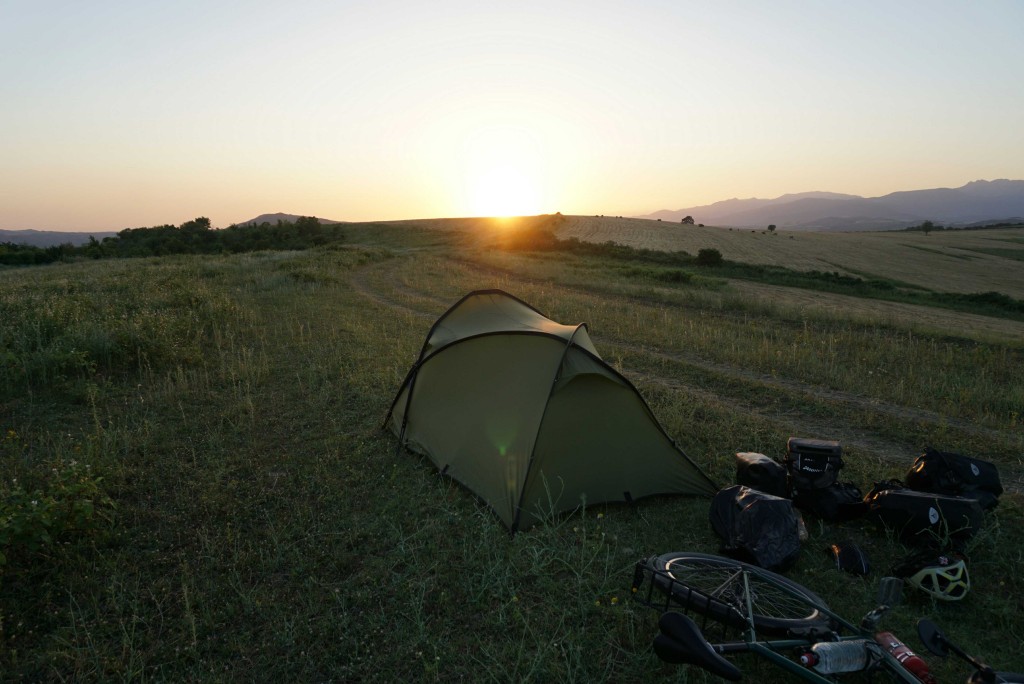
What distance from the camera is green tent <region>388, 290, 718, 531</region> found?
5844 millimetres

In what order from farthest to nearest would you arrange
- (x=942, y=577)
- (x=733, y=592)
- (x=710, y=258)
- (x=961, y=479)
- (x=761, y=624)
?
1. (x=710, y=258)
2. (x=961, y=479)
3. (x=942, y=577)
4. (x=733, y=592)
5. (x=761, y=624)

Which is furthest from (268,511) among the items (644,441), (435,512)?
Answer: (644,441)

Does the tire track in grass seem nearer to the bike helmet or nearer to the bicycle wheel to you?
the bike helmet

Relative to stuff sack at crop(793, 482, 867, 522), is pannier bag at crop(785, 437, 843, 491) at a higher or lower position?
higher

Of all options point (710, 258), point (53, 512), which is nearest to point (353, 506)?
point (53, 512)

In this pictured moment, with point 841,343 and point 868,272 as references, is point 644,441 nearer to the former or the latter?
point 841,343

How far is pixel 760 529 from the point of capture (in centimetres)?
494

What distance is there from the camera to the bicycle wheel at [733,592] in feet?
13.0

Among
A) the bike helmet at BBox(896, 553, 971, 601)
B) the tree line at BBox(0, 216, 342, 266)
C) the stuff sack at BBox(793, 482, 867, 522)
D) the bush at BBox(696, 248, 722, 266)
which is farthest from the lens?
the tree line at BBox(0, 216, 342, 266)

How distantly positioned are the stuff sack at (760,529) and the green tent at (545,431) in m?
0.99

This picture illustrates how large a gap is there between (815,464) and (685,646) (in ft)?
11.6

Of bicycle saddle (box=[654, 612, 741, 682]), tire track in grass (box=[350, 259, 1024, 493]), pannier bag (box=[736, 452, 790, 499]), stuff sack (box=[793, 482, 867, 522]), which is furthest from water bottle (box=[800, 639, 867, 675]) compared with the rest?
tire track in grass (box=[350, 259, 1024, 493])

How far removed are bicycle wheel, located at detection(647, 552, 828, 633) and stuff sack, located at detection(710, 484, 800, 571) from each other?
516 millimetres

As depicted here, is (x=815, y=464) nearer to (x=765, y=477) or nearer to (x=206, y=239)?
(x=765, y=477)
